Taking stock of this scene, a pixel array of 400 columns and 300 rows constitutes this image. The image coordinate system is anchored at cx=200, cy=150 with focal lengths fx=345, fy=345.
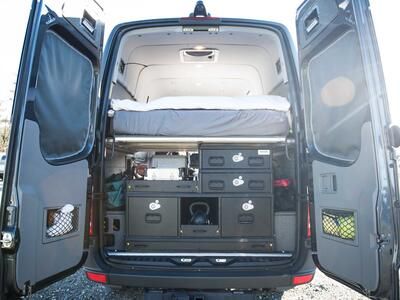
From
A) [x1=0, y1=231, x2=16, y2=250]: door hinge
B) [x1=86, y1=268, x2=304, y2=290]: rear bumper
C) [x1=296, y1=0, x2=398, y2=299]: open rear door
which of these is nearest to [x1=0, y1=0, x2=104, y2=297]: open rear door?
[x1=0, y1=231, x2=16, y2=250]: door hinge

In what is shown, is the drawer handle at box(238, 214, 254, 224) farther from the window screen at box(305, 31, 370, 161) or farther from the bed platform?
the window screen at box(305, 31, 370, 161)

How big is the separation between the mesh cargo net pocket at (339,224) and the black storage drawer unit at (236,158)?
597mm

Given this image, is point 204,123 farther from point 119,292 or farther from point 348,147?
point 119,292

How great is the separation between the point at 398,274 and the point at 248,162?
1220 millimetres

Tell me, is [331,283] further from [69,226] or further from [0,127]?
[0,127]

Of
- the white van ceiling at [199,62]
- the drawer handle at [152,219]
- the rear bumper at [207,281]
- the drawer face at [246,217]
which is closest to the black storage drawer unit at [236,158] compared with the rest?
the drawer face at [246,217]

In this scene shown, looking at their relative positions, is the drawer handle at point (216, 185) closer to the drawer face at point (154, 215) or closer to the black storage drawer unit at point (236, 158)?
the black storage drawer unit at point (236, 158)

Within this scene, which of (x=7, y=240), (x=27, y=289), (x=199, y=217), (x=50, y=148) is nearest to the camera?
(x=7, y=240)

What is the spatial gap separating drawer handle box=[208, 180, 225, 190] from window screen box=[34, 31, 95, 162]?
917 millimetres

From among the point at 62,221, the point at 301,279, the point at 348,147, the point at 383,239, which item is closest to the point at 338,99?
the point at 348,147

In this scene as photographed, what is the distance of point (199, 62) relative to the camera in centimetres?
373

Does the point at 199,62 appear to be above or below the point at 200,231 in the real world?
above

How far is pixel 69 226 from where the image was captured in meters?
2.07

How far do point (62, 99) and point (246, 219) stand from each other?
1498 millimetres
